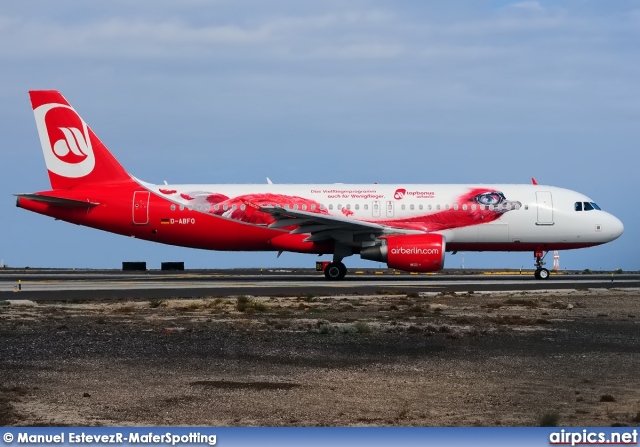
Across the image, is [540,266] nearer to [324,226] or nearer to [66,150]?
[324,226]

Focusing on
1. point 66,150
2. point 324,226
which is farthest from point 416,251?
point 66,150

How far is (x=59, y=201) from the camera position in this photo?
4116cm

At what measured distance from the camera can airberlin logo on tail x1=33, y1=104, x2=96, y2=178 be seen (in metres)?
42.3

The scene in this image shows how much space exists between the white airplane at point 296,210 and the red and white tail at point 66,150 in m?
0.05

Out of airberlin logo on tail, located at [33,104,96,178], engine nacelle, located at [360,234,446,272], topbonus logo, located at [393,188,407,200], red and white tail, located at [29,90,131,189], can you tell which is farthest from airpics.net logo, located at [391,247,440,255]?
airberlin logo on tail, located at [33,104,96,178]

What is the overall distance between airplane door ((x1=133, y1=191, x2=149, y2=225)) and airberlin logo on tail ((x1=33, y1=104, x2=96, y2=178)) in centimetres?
280

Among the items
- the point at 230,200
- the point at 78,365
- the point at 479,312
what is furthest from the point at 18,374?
the point at 230,200

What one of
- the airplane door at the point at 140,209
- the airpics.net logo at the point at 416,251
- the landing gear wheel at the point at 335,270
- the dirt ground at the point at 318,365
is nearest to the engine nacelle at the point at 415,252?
the airpics.net logo at the point at 416,251

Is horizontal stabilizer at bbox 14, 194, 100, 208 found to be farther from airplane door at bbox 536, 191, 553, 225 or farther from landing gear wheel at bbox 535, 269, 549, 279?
landing gear wheel at bbox 535, 269, 549, 279

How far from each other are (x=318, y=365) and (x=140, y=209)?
27.5 metres

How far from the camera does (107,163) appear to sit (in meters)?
42.5

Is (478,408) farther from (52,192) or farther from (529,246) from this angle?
(52,192)

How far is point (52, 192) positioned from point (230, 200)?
27.3 feet

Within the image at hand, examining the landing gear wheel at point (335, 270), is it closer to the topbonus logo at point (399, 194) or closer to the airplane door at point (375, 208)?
the airplane door at point (375, 208)
